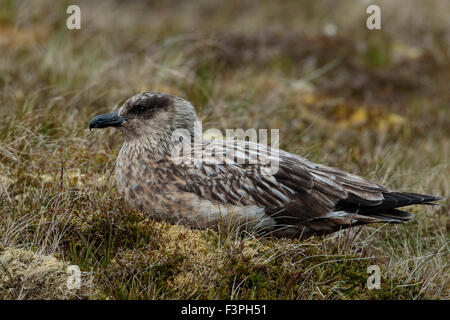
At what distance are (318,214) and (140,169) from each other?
47.2 inches

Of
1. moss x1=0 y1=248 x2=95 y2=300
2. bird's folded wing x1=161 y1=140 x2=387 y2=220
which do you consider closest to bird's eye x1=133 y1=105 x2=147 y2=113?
bird's folded wing x1=161 y1=140 x2=387 y2=220

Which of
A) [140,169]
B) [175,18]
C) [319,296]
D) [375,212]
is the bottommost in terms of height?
[319,296]

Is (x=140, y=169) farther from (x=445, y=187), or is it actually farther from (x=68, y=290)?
(x=445, y=187)

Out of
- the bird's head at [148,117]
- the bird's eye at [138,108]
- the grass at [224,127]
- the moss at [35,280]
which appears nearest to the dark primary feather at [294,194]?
the grass at [224,127]

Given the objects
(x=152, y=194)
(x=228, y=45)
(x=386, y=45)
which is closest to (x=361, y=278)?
(x=152, y=194)

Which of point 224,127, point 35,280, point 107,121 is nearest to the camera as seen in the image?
point 35,280

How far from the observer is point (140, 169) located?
4105mm

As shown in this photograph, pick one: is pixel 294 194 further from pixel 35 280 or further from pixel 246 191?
pixel 35 280

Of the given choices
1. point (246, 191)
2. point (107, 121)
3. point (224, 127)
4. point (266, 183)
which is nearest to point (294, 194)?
point (266, 183)

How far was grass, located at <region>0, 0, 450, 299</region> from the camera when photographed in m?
3.45

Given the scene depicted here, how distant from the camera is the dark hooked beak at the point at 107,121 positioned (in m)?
4.21

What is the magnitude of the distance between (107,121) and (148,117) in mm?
289

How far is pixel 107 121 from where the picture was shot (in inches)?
168

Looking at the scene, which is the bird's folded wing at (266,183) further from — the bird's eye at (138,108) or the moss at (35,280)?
the moss at (35,280)
